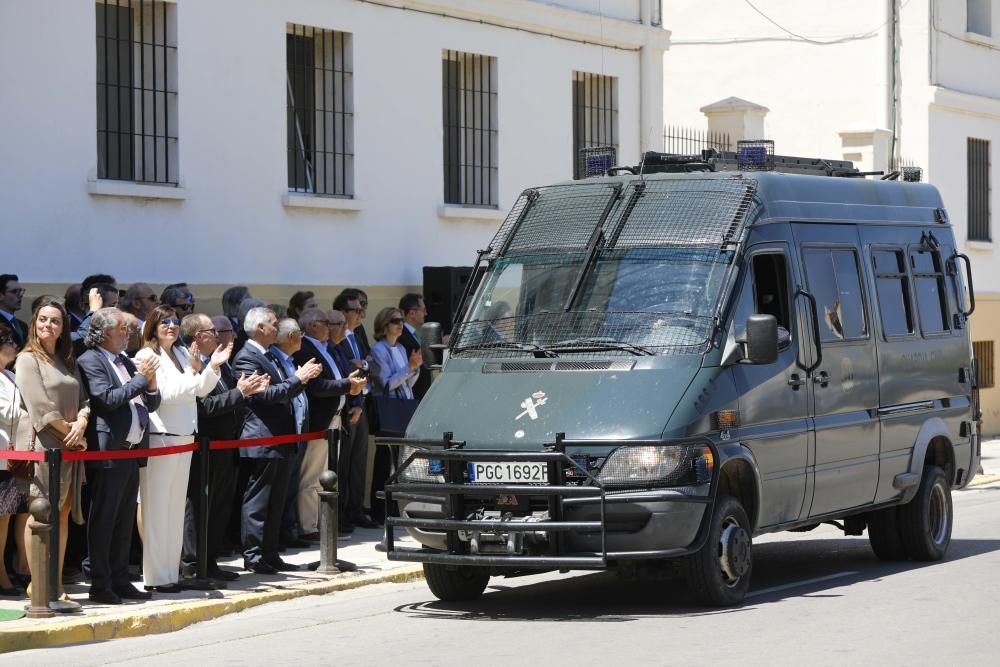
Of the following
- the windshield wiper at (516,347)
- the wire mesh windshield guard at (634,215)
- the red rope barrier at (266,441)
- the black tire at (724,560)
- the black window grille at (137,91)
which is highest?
the black window grille at (137,91)

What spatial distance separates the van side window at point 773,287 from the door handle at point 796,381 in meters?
0.30

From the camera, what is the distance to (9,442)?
10.6 meters

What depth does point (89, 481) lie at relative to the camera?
10844mm

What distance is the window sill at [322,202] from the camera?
1580cm

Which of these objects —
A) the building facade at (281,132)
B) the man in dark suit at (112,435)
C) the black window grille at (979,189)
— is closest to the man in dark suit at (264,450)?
the man in dark suit at (112,435)

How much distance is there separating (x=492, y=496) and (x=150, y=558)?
2477mm

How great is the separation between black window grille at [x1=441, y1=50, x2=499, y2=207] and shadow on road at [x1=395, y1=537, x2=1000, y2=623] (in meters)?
6.33

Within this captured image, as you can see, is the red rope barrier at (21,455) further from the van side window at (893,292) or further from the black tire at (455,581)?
the van side window at (893,292)

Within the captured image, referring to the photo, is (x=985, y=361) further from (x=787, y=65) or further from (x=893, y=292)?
(x=893, y=292)

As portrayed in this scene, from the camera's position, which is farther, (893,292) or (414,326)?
(414,326)

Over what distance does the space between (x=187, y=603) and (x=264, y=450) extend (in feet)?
4.84

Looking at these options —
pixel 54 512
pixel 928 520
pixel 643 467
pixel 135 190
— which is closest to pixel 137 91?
pixel 135 190

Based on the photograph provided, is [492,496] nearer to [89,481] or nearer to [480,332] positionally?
[480,332]

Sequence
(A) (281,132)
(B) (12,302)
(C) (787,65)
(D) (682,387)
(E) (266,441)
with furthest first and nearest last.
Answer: (C) (787,65)
(A) (281,132)
(B) (12,302)
(E) (266,441)
(D) (682,387)
